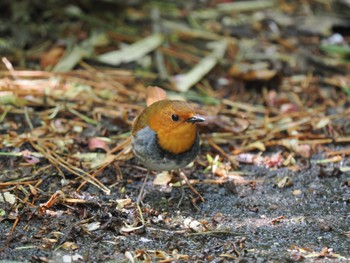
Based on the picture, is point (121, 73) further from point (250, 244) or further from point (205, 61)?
point (250, 244)

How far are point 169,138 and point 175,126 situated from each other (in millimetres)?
80

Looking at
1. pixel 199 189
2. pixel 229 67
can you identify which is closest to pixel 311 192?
pixel 199 189

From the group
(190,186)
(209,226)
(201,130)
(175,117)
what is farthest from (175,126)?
(201,130)

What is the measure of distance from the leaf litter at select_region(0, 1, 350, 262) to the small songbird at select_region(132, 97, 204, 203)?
28cm

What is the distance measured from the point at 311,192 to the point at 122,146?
1315 mm

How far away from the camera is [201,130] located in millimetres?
4684

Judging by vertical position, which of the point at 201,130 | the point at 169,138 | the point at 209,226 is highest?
the point at 169,138

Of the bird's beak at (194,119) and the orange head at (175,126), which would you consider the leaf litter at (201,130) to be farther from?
the bird's beak at (194,119)

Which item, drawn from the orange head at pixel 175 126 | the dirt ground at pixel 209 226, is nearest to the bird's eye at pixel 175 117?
the orange head at pixel 175 126

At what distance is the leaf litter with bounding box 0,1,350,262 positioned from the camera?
11.1 feet

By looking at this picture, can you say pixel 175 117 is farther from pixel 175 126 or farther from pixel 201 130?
pixel 201 130

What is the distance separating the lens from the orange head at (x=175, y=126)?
146 inches

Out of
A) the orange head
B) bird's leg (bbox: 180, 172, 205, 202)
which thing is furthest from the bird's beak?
bird's leg (bbox: 180, 172, 205, 202)

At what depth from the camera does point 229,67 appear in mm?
5746
